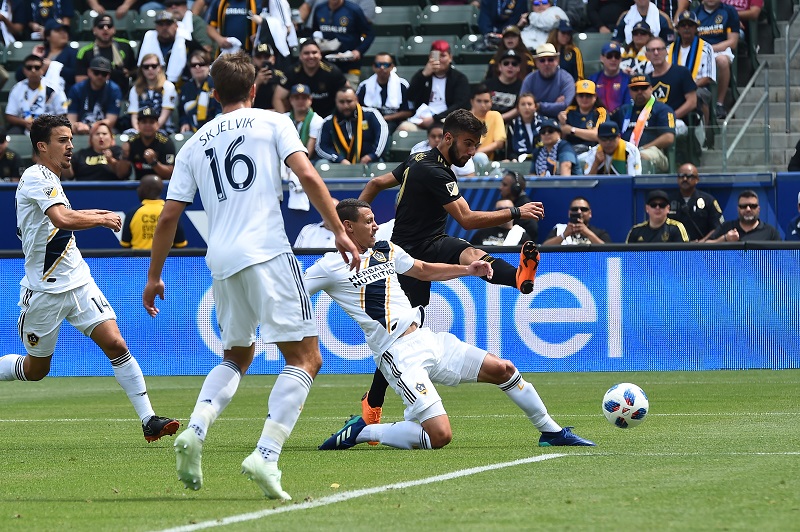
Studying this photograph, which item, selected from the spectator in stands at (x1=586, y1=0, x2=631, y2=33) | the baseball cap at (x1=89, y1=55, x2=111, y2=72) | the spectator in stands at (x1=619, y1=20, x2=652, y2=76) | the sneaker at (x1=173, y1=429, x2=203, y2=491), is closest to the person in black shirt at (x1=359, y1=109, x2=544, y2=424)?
the sneaker at (x1=173, y1=429, x2=203, y2=491)

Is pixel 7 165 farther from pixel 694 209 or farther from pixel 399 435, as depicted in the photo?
pixel 399 435

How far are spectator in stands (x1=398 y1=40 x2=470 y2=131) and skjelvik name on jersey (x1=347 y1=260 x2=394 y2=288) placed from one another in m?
10.7

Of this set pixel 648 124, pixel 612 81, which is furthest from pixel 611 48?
pixel 648 124

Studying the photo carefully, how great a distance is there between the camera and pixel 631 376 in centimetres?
1497

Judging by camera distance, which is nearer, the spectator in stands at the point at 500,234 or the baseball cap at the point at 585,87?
the spectator in stands at the point at 500,234

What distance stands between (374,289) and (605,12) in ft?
44.5

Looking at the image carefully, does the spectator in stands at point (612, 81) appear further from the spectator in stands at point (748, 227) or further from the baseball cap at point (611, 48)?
the spectator in stands at point (748, 227)

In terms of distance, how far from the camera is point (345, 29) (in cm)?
2136

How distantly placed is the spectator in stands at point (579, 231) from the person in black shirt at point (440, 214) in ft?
21.3

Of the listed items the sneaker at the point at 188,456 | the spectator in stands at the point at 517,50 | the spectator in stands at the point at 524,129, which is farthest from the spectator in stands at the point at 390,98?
the sneaker at the point at 188,456

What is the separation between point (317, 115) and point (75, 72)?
517 centimetres

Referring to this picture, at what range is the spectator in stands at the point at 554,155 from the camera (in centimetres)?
1769

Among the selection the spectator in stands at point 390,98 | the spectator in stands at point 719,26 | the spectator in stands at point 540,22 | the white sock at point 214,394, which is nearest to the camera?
the white sock at point 214,394

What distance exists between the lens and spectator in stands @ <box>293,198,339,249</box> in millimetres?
17375
